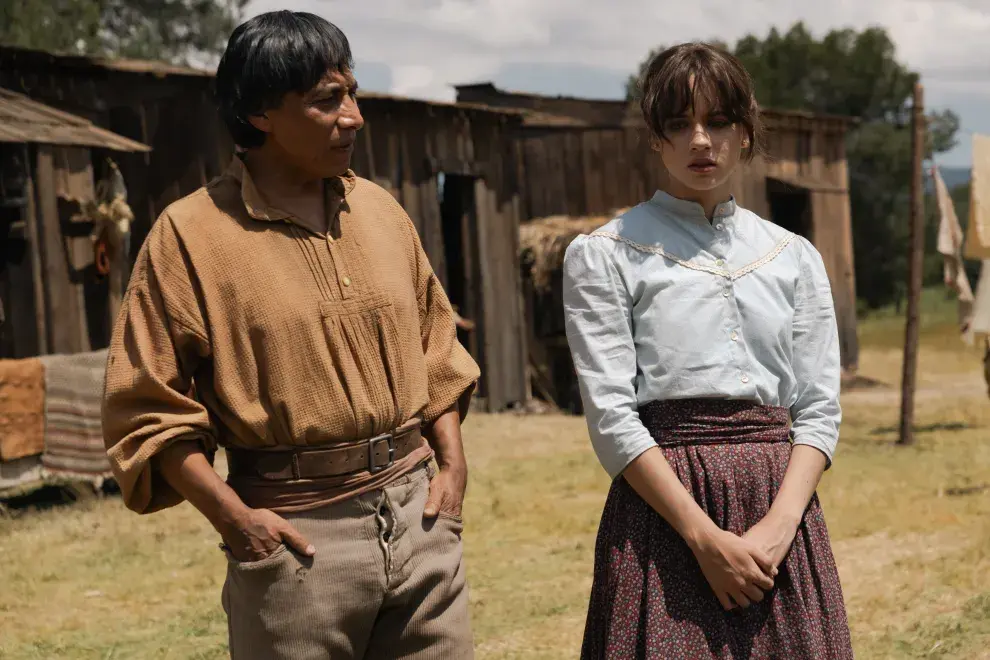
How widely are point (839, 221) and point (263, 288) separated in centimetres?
1624

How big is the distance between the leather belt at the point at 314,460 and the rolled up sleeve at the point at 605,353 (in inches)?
16.8

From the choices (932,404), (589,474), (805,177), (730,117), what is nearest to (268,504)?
(730,117)

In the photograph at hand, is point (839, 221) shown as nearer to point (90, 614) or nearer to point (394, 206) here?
point (90, 614)

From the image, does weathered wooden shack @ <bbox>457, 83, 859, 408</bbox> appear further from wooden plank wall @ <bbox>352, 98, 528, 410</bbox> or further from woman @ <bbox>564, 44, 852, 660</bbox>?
woman @ <bbox>564, 44, 852, 660</bbox>

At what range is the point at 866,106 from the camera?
29672 millimetres

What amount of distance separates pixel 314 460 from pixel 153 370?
36cm

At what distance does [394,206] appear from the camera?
9.20 feet

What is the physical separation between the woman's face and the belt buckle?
83 cm

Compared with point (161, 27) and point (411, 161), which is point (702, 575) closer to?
point (411, 161)

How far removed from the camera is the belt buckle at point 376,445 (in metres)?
2.48

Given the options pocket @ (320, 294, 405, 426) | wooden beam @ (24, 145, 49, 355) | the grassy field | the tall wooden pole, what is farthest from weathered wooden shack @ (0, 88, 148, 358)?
the tall wooden pole

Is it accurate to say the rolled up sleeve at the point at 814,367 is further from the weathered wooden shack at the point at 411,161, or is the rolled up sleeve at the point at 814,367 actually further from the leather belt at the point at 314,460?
the weathered wooden shack at the point at 411,161

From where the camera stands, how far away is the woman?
250cm

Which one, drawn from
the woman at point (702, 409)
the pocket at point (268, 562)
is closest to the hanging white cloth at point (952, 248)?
the woman at point (702, 409)
